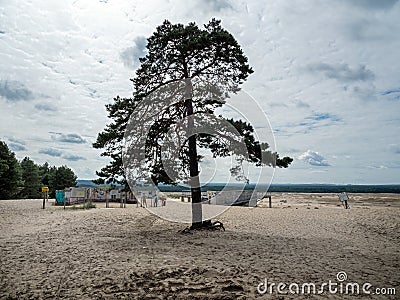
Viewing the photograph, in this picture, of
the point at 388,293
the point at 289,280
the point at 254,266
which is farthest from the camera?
the point at 254,266

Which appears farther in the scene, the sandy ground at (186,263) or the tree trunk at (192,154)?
the tree trunk at (192,154)

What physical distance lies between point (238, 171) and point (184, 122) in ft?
9.09

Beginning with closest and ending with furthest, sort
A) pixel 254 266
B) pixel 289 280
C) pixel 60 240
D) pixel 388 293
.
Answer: pixel 388 293
pixel 289 280
pixel 254 266
pixel 60 240

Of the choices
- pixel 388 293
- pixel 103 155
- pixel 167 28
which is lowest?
pixel 388 293

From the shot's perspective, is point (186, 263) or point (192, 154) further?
point (192, 154)

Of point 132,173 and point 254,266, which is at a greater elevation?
point 132,173

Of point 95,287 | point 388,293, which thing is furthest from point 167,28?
point 388,293

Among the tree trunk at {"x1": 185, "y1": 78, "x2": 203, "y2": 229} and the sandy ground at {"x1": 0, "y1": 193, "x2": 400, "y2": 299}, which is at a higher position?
the tree trunk at {"x1": 185, "y1": 78, "x2": 203, "y2": 229}

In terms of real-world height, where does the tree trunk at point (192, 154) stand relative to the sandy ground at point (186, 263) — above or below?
above

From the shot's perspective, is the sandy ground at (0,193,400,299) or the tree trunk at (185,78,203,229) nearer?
the sandy ground at (0,193,400,299)

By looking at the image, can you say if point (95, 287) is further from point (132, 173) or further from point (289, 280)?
point (132, 173)

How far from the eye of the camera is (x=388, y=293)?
4.97 m

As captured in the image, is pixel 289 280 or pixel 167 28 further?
pixel 167 28

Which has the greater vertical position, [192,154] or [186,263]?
[192,154]
